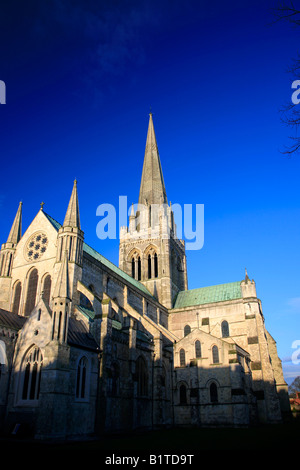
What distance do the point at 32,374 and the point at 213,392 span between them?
750 inches

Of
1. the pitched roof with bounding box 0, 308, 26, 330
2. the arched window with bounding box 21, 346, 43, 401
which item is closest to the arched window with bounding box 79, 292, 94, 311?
the pitched roof with bounding box 0, 308, 26, 330

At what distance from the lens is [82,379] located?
Answer: 22.7m

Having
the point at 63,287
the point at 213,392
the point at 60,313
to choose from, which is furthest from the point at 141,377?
the point at 63,287

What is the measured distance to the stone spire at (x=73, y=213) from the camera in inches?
1178

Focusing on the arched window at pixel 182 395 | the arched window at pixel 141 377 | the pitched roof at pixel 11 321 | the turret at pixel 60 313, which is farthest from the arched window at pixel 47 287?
the arched window at pixel 182 395

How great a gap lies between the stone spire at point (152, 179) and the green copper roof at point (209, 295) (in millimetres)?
15423

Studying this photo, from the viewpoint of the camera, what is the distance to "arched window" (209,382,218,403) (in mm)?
33438

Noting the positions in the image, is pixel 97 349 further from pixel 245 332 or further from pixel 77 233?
pixel 245 332

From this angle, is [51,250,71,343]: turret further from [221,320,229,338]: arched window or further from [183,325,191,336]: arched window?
[183,325,191,336]: arched window

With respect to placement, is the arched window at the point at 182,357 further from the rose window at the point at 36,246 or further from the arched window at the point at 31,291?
the rose window at the point at 36,246

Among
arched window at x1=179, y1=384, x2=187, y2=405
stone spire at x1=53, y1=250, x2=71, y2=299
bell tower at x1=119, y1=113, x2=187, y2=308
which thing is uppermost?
bell tower at x1=119, y1=113, x2=187, y2=308

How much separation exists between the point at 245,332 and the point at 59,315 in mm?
26680

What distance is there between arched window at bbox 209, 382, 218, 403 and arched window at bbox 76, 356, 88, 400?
52.1 ft

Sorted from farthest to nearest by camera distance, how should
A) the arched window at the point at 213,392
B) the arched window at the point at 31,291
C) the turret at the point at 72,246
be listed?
the arched window at the point at 213,392
the arched window at the point at 31,291
the turret at the point at 72,246
